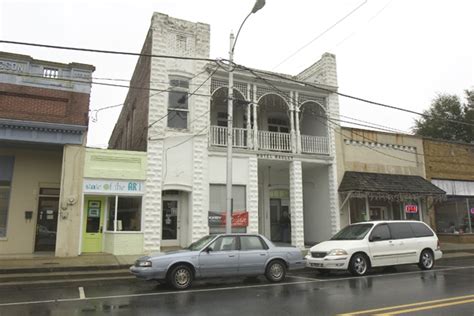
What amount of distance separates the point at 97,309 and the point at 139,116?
41.7 feet

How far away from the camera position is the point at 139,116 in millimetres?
19531

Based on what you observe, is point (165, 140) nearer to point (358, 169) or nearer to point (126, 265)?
point (126, 265)

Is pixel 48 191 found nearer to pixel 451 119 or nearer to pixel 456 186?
pixel 456 186

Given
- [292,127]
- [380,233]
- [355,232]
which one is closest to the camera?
[380,233]

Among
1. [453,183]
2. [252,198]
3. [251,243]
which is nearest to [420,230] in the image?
[251,243]

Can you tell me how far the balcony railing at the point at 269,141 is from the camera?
1873cm

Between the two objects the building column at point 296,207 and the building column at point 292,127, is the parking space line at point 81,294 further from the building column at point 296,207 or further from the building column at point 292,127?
the building column at point 292,127

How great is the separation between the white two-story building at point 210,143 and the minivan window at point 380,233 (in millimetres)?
5882

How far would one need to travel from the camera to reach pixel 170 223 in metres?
17.5

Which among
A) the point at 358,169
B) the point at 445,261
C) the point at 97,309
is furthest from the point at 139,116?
the point at 445,261

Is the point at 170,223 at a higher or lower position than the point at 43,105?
lower

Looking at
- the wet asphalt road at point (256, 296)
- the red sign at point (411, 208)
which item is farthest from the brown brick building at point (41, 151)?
the red sign at point (411, 208)

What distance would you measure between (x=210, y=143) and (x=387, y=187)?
29.7 ft

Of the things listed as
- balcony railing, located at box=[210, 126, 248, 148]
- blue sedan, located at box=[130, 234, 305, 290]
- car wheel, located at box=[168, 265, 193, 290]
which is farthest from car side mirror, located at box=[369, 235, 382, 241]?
balcony railing, located at box=[210, 126, 248, 148]
